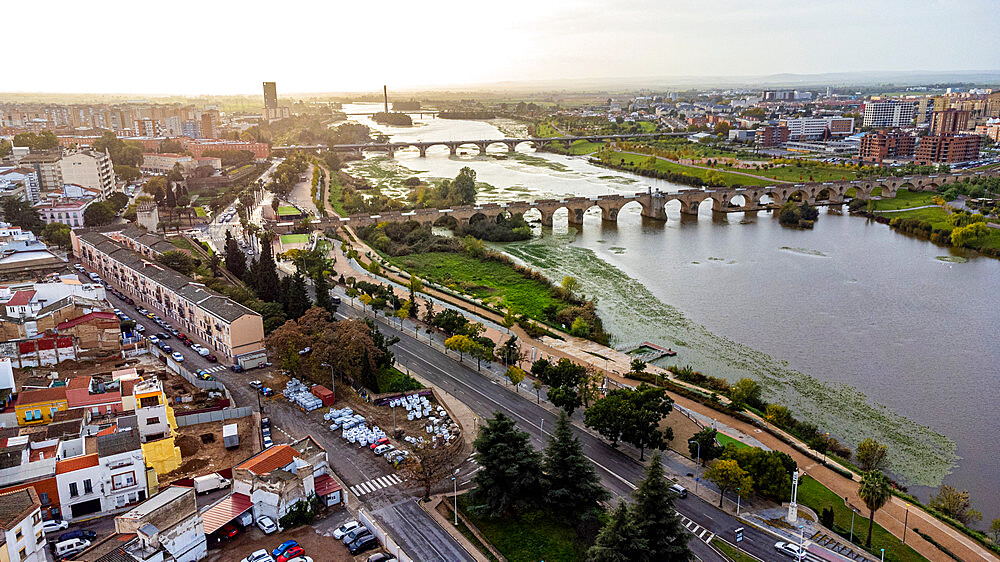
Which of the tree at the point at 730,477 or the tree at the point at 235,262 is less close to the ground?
the tree at the point at 235,262

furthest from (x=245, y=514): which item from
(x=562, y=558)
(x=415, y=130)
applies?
(x=415, y=130)

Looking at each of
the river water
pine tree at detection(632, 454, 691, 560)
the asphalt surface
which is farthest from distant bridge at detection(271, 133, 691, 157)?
pine tree at detection(632, 454, 691, 560)

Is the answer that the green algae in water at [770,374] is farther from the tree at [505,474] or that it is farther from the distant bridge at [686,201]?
the distant bridge at [686,201]

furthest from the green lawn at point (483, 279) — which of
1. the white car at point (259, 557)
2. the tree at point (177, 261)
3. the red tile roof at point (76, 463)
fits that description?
the red tile roof at point (76, 463)

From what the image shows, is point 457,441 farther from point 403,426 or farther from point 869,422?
point 869,422

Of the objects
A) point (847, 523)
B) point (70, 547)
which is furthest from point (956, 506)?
point (70, 547)

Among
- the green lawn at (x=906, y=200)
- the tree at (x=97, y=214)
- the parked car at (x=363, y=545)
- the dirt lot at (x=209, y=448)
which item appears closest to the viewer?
the parked car at (x=363, y=545)

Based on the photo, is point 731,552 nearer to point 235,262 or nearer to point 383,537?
point 383,537
